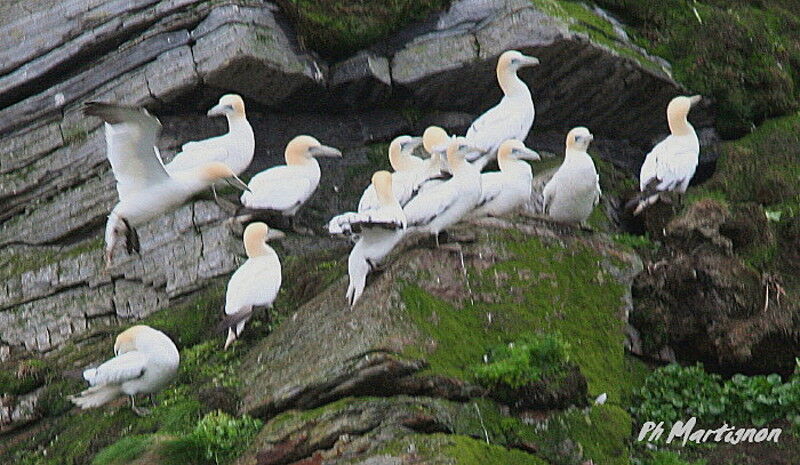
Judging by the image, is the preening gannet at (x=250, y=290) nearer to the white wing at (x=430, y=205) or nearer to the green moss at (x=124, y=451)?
the white wing at (x=430, y=205)

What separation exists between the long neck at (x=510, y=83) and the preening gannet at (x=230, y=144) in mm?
3331

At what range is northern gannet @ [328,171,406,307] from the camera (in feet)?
41.4

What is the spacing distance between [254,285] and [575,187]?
3728mm

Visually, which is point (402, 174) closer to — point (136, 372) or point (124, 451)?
point (136, 372)

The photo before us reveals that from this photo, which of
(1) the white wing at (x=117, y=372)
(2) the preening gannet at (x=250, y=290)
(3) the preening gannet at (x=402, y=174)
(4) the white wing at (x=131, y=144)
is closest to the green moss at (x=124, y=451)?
(1) the white wing at (x=117, y=372)

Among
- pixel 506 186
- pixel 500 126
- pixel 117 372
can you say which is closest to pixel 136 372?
pixel 117 372

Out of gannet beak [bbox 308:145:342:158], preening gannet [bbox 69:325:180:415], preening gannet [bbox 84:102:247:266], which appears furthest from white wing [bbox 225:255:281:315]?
gannet beak [bbox 308:145:342:158]

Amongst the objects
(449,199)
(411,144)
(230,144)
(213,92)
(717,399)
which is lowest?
(717,399)

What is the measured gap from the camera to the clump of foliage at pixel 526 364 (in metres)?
11.1

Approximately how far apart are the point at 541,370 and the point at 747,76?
9.88 m

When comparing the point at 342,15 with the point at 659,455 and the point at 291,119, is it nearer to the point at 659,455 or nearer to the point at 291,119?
the point at 291,119

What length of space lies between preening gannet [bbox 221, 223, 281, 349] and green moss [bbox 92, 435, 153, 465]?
2175mm

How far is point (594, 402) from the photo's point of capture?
11672 mm

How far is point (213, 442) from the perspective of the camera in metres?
11.2
